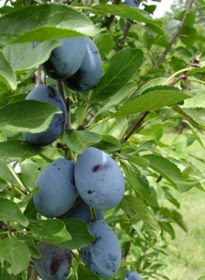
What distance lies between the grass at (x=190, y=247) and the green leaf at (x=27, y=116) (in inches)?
99.3

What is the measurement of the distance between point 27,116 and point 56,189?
0.17 meters

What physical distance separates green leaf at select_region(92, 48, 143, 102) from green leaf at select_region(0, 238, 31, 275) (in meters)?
0.29

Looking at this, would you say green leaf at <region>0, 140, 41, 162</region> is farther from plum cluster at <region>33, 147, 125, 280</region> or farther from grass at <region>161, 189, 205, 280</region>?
grass at <region>161, 189, 205, 280</region>

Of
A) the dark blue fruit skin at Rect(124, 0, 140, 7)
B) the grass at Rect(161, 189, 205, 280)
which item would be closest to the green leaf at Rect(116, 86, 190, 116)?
the dark blue fruit skin at Rect(124, 0, 140, 7)

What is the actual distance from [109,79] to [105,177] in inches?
7.3

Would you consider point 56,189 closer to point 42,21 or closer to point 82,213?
point 82,213

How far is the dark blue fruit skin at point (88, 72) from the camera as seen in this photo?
0.77 meters

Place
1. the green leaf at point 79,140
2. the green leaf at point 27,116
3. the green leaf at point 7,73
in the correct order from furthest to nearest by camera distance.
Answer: the green leaf at point 79,140 < the green leaf at point 27,116 < the green leaf at point 7,73

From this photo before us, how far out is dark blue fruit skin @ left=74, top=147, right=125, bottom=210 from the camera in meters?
0.79

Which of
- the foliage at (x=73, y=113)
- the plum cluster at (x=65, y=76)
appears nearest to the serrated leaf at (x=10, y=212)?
the foliage at (x=73, y=113)

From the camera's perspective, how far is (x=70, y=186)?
83cm

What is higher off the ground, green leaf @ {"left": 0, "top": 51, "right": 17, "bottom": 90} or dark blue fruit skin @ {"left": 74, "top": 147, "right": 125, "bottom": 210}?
green leaf @ {"left": 0, "top": 51, "right": 17, "bottom": 90}

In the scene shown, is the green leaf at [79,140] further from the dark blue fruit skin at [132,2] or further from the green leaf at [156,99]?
the dark blue fruit skin at [132,2]

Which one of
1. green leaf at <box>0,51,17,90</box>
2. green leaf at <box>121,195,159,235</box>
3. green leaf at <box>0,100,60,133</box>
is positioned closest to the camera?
green leaf at <box>0,51,17,90</box>
